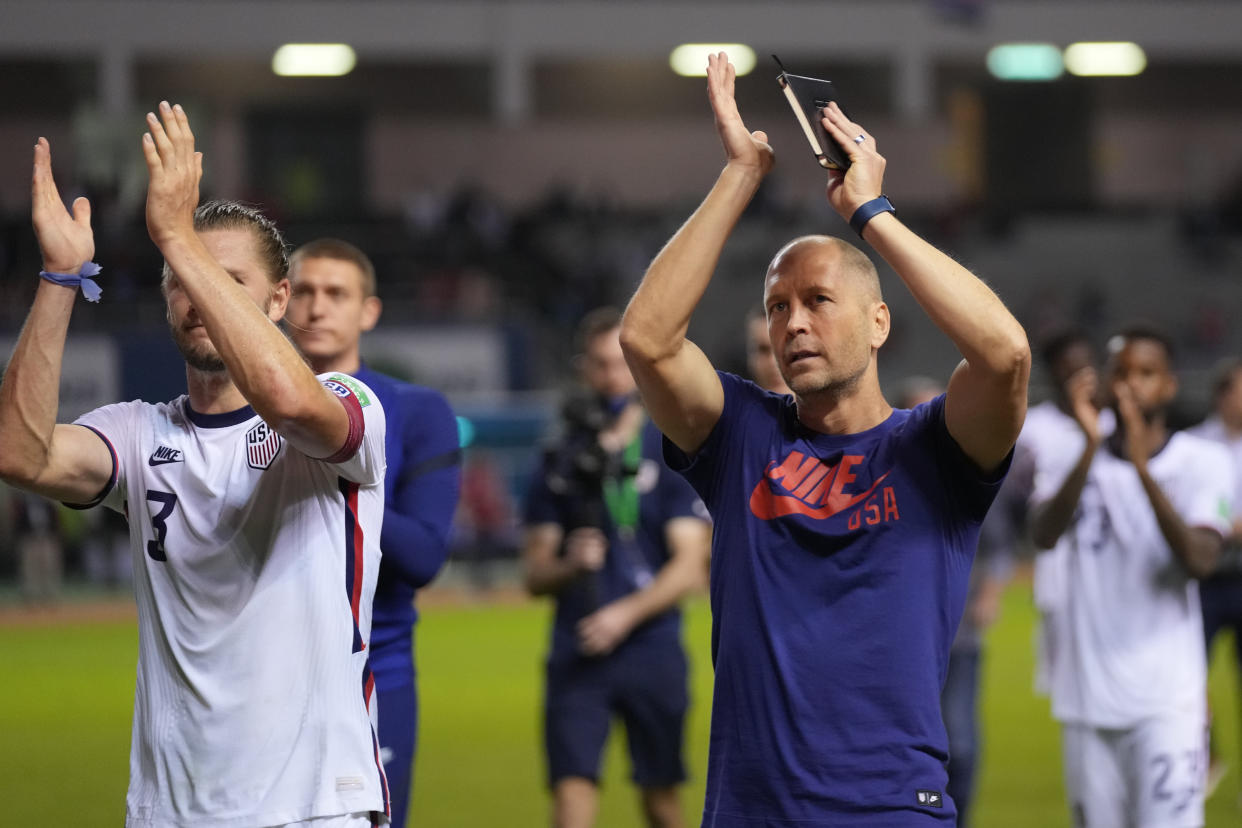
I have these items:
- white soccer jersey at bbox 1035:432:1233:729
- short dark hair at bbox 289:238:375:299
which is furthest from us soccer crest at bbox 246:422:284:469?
white soccer jersey at bbox 1035:432:1233:729

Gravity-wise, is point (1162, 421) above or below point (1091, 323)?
below

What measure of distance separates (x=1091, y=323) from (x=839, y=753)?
29.6m

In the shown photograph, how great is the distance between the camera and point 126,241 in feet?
88.1

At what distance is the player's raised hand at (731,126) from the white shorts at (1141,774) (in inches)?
124

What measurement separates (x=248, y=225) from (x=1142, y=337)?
391 centimetres

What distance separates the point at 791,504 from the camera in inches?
137

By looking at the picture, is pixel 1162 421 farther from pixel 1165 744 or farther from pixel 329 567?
pixel 329 567

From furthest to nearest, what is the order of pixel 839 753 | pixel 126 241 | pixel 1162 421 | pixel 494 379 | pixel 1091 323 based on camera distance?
pixel 1091 323 < pixel 126 241 < pixel 494 379 < pixel 1162 421 < pixel 839 753

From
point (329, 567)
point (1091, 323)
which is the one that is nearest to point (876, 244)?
point (329, 567)

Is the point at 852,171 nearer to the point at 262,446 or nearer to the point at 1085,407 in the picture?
the point at 262,446

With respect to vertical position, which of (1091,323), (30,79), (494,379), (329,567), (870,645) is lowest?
(870,645)

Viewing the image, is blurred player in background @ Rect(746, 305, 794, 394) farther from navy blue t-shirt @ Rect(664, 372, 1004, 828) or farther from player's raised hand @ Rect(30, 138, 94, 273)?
player's raised hand @ Rect(30, 138, 94, 273)

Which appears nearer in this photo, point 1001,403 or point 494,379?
point 1001,403

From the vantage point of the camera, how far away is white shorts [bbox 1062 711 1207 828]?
5332 mm
